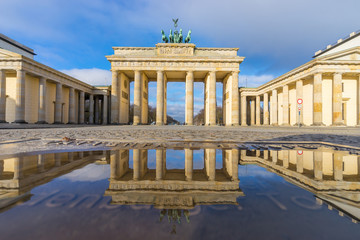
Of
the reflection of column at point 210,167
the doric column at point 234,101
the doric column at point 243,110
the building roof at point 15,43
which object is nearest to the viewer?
the reflection of column at point 210,167

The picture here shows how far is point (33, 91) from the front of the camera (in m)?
23.9

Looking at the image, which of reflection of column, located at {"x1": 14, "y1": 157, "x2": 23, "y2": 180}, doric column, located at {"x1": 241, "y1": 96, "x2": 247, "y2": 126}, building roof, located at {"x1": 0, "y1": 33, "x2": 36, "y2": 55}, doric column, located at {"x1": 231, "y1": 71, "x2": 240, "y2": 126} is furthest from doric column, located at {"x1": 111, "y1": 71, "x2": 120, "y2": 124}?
building roof, located at {"x1": 0, "y1": 33, "x2": 36, "y2": 55}

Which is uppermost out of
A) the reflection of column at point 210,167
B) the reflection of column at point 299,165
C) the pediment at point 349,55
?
the pediment at point 349,55

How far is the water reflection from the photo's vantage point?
147 cm

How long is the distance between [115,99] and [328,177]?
2799 cm

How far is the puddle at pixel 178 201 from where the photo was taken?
3.44ft

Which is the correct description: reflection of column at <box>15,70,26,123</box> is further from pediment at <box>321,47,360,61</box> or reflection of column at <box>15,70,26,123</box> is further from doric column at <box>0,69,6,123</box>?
pediment at <box>321,47,360,61</box>

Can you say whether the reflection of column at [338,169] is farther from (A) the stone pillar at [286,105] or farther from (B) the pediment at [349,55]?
(A) the stone pillar at [286,105]

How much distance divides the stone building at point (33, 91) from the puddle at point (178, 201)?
23.4 meters

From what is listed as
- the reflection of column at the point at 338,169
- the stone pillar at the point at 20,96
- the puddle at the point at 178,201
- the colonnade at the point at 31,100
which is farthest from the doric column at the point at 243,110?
the puddle at the point at 178,201

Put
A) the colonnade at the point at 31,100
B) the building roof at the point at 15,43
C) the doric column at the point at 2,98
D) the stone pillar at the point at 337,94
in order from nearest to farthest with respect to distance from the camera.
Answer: the doric column at the point at 2,98 < the colonnade at the point at 31,100 < the stone pillar at the point at 337,94 < the building roof at the point at 15,43

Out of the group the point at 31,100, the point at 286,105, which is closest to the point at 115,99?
the point at 31,100

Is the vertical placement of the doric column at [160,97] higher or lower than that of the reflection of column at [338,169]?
higher

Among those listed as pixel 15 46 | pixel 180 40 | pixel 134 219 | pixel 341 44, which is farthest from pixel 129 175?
pixel 15 46
